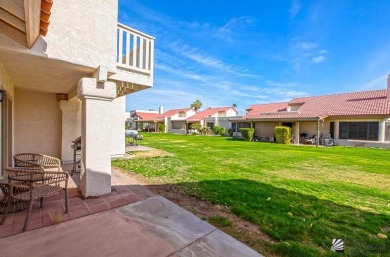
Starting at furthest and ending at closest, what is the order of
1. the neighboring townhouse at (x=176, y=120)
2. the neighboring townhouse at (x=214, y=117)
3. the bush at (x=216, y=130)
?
the neighboring townhouse at (x=176, y=120) < the neighboring townhouse at (x=214, y=117) < the bush at (x=216, y=130)

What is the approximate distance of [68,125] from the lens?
8.31 meters

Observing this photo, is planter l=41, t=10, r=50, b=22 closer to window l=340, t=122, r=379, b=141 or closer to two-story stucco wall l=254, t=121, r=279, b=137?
window l=340, t=122, r=379, b=141

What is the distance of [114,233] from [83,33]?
13.2 feet

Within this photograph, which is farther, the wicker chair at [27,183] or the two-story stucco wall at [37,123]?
the two-story stucco wall at [37,123]

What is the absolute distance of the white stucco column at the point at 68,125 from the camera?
8180mm

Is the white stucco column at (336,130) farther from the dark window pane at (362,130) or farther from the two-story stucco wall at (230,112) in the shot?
the two-story stucco wall at (230,112)

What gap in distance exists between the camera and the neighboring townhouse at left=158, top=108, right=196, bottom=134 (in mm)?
45547

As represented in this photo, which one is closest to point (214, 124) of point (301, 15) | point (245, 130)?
point (245, 130)

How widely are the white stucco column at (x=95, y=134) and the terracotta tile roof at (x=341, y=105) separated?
21.4 meters

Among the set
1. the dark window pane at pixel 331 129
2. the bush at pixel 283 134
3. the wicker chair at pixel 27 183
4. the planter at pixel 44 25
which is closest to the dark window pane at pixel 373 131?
the dark window pane at pixel 331 129

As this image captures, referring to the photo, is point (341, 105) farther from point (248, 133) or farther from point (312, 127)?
point (248, 133)

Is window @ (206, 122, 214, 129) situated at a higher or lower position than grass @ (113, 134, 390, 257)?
higher

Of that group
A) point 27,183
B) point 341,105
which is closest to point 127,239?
point 27,183

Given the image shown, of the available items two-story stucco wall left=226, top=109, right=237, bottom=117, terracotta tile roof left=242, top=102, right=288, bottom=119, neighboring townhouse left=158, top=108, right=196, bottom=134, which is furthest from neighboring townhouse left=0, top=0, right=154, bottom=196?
neighboring townhouse left=158, top=108, right=196, bottom=134
